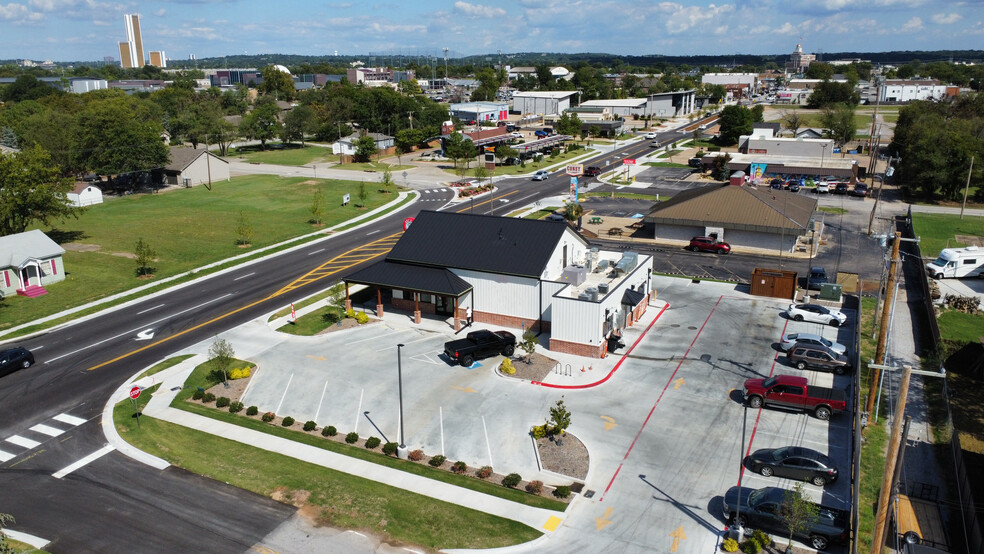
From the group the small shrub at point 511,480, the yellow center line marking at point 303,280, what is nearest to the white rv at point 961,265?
the small shrub at point 511,480

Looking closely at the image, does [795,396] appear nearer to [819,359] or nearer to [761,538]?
[819,359]

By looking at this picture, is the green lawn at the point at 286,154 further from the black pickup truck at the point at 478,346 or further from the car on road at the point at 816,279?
the car on road at the point at 816,279

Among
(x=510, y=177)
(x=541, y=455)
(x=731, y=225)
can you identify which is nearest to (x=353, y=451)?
(x=541, y=455)

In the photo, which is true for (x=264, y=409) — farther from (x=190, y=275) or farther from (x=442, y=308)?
(x=190, y=275)

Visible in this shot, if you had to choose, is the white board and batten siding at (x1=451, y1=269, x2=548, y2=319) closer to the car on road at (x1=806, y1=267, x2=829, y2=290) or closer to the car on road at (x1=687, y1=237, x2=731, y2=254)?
the car on road at (x1=806, y1=267, x2=829, y2=290)

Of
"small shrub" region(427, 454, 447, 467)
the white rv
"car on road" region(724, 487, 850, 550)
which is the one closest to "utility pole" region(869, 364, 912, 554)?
"car on road" region(724, 487, 850, 550)

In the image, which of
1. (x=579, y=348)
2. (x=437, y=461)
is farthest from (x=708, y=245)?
(x=437, y=461)
